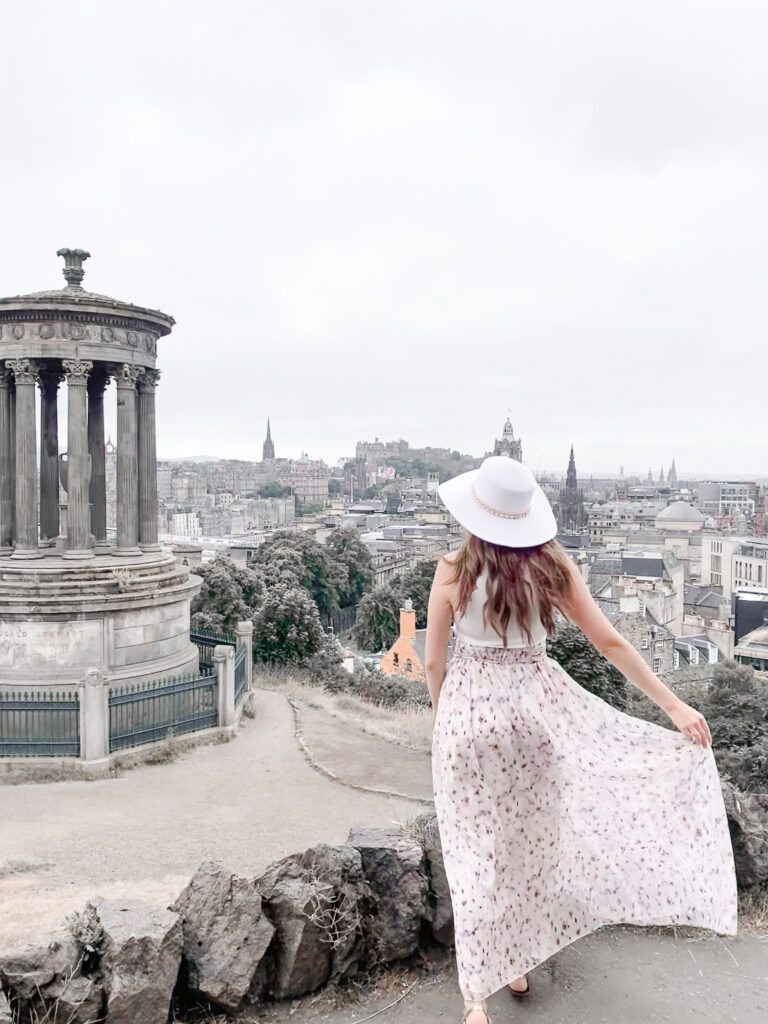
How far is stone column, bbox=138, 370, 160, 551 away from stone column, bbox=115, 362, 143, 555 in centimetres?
43

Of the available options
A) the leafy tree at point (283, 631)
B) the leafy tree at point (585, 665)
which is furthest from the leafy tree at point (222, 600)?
the leafy tree at point (585, 665)

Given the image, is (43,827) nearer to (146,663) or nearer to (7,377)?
(146,663)

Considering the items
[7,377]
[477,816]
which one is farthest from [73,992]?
[7,377]

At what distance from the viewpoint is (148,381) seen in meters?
17.7

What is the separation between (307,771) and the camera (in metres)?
14.1

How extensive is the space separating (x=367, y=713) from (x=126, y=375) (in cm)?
914

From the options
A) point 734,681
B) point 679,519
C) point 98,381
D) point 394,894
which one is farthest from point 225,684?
point 679,519

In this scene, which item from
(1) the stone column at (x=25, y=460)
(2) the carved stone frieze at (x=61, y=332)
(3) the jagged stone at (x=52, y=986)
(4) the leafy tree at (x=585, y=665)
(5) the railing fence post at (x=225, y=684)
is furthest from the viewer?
(4) the leafy tree at (x=585, y=665)

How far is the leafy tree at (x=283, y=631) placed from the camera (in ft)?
109

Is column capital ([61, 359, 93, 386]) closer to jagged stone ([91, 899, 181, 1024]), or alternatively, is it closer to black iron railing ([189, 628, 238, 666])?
black iron railing ([189, 628, 238, 666])

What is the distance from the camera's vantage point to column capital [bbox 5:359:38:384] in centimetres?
1611

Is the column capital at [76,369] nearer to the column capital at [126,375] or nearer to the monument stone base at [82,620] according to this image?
the column capital at [126,375]

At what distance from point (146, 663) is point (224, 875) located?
11.7 metres

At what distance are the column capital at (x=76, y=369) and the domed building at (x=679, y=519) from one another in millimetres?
155304
